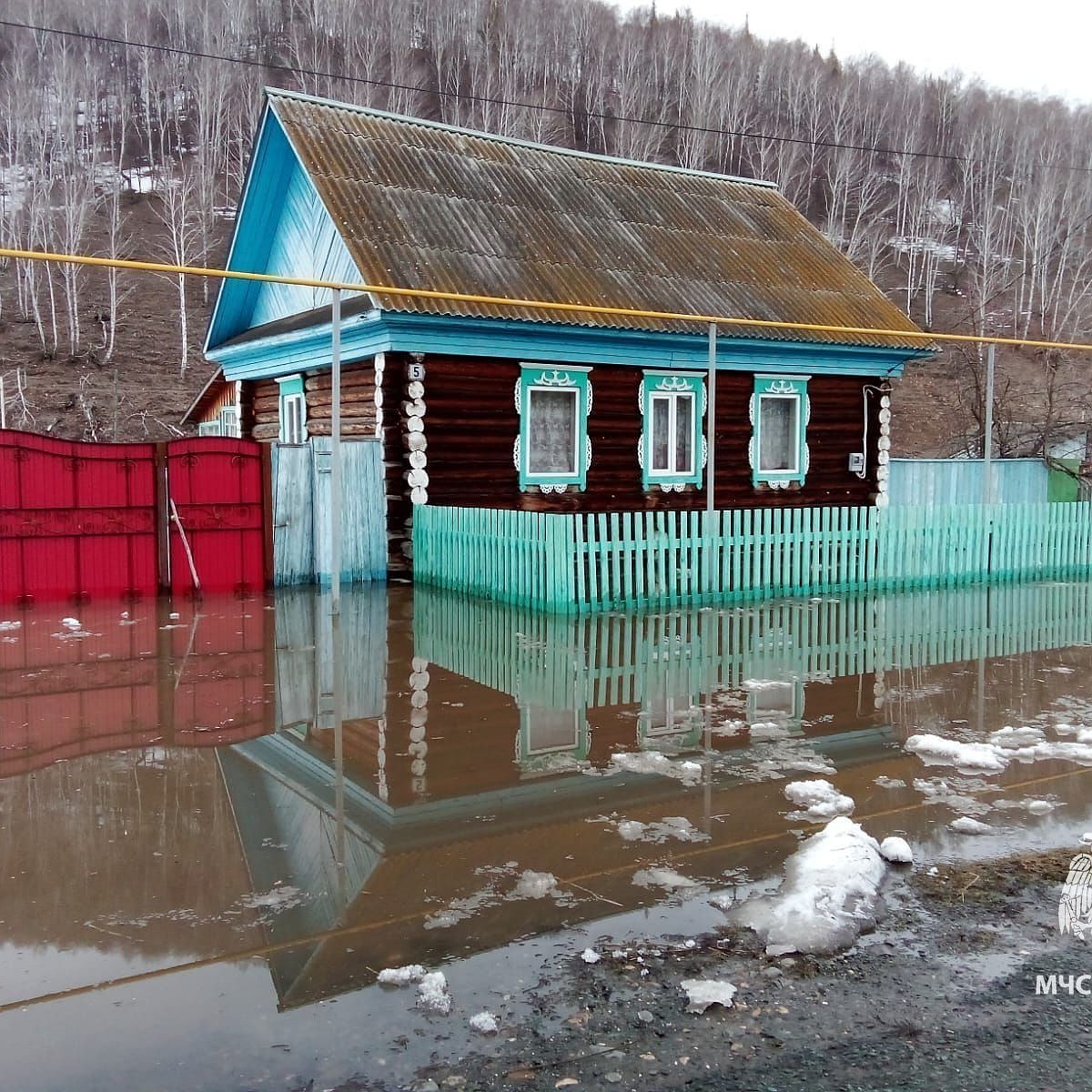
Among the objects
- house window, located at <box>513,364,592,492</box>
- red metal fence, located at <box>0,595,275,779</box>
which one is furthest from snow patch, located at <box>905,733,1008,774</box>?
house window, located at <box>513,364,592,492</box>

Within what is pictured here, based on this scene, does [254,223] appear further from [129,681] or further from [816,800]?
[816,800]

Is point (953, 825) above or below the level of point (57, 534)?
below

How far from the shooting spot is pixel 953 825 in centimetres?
495

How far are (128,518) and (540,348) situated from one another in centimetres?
581

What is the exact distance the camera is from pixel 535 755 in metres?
6.04

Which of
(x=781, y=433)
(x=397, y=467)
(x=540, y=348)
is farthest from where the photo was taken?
(x=781, y=433)

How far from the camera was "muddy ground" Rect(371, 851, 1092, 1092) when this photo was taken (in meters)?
3.03

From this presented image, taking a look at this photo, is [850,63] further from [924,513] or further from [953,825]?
[953,825]

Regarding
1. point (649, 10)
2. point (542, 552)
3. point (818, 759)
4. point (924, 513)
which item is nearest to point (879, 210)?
point (649, 10)

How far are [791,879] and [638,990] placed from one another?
3.56ft

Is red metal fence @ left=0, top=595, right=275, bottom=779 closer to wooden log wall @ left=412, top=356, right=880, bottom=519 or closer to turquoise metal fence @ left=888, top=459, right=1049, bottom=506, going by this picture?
wooden log wall @ left=412, top=356, right=880, bottom=519

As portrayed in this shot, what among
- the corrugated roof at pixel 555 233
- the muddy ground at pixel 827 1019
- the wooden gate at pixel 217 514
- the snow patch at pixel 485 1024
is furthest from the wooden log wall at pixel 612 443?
the snow patch at pixel 485 1024

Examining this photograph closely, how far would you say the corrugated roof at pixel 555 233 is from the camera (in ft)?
46.6

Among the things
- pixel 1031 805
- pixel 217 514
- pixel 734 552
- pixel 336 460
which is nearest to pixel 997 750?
pixel 1031 805
